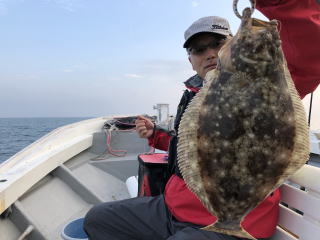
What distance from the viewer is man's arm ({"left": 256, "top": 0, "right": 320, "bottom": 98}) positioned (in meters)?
1.67

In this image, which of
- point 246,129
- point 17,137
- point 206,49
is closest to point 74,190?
point 206,49

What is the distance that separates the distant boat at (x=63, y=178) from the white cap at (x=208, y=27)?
230 cm

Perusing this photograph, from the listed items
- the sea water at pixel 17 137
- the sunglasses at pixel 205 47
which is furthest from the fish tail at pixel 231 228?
the sea water at pixel 17 137

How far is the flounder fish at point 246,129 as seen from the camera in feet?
4.49

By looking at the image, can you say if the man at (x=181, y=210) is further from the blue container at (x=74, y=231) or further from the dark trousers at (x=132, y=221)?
the blue container at (x=74, y=231)

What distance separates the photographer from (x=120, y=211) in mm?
2477

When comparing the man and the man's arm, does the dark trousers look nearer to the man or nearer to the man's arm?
the man

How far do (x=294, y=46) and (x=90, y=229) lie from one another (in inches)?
77.5

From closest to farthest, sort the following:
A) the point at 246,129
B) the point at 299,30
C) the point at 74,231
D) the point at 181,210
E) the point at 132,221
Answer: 1. the point at 246,129
2. the point at 299,30
3. the point at 181,210
4. the point at 132,221
5. the point at 74,231

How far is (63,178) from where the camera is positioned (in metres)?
4.34

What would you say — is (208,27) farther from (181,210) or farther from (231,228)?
(231,228)

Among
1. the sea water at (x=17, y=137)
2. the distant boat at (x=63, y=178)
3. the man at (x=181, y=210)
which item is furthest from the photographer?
the sea water at (x=17, y=137)

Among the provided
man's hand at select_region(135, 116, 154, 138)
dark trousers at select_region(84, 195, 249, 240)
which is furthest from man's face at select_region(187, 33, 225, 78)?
dark trousers at select_region(84, 195, 249, 240)

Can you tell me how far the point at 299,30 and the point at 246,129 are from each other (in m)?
0.72
